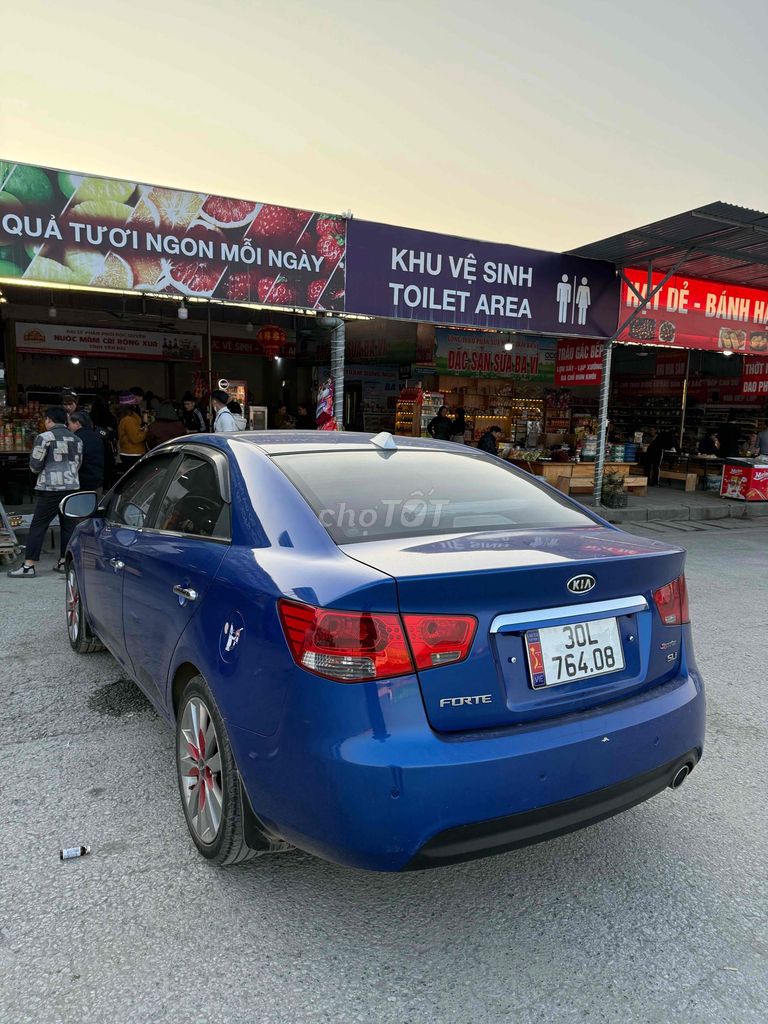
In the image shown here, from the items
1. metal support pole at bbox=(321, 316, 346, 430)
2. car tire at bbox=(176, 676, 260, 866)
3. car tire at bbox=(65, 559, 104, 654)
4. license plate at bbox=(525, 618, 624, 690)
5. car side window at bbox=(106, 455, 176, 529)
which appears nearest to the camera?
license plate at bbox=(525, 618, 624, 690)

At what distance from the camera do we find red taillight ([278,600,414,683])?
1.85 m

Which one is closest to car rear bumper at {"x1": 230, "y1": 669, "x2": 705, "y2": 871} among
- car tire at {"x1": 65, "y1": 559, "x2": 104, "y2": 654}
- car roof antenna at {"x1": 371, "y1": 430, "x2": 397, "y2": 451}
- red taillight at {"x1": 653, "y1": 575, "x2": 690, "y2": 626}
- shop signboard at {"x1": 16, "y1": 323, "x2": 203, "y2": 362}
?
red taillight at {"x1": 653, "y1": 575, "x2": 690, "y2": 626}

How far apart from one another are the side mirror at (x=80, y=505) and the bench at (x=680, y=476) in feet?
49.5

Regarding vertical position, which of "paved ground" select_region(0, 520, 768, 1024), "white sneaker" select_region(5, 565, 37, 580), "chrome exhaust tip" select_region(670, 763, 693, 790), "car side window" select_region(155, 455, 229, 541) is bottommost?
"white sneaker" select_region(5, 565, 37, 580)

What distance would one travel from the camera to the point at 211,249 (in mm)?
8641

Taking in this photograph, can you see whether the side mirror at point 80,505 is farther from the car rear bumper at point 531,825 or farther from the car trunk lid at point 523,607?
the car rear bumper at point 531,825

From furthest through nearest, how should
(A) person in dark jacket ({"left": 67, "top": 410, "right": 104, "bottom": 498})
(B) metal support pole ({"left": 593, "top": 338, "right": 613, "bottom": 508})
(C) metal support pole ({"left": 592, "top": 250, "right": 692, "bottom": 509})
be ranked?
(B) metal support pole ({"left": 593, "top": 338, "right": 613, "bottom": 508})
(C) metal support pole ({"left": 592, "top": 250, "right": 692, "bottom": 509})
(A) person in dark jacket ({"left": 67, "top": 410, "right": 104, "bottom": 498})

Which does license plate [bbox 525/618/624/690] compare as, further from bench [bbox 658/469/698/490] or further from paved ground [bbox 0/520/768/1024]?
bench [bbox 658/469/698/490]

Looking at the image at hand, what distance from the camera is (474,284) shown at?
10602mm

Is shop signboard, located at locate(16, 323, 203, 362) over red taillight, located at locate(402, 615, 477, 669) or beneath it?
over

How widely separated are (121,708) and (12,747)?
570 mm

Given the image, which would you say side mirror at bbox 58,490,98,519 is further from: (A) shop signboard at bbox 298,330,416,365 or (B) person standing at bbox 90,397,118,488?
(A) shop signboard at bbox 298,330,416,365

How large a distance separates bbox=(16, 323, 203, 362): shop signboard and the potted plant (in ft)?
43.5

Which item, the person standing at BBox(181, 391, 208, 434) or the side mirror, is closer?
the side mirror
